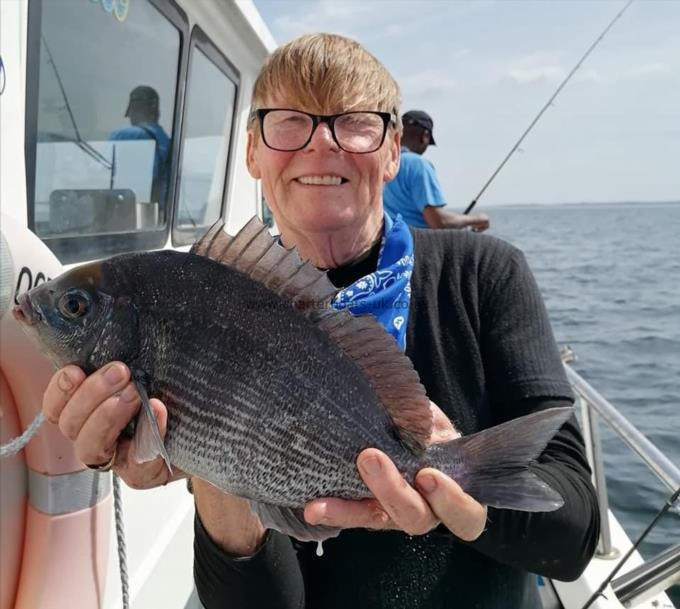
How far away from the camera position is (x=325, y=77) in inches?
70.3

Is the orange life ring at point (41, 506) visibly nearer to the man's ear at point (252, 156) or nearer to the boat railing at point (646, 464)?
the man's ear at point (252, 156)

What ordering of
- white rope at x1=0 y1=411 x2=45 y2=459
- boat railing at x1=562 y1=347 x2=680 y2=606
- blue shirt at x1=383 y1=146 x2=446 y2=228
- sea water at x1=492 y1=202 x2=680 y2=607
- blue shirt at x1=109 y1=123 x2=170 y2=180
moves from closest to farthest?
white rope at x1=0 y1=411 x2=45 y2=459 → boat railing at x1=562 y1=347 x2=680 y2=606 → blue shirt at x1=109 y1=123 x2=170 y2=180 → blue shirt at x1=383 y1=146 x2=446 y2=228 → sea water at x1=492 y1=202 x2=680 y2=607

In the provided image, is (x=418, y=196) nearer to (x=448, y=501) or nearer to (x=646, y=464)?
(x=646, y=464)

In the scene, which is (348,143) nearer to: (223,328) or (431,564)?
(223,328)

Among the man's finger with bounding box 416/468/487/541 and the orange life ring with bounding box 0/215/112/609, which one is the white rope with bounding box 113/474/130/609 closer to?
the orange life ring with bounding box 0/215/112/609

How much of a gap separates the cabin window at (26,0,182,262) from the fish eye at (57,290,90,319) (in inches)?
35.5

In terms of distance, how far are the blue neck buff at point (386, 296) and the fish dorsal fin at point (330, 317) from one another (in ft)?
1.41

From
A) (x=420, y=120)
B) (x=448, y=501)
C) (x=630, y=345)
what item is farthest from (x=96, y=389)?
(x=630, y=345)

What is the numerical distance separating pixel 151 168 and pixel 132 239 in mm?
483

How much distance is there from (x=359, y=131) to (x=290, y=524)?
3.58 feet

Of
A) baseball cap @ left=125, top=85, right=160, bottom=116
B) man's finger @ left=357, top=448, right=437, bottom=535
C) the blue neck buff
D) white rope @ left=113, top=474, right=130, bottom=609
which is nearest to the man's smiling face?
the blue neck buff

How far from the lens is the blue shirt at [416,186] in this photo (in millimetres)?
5277

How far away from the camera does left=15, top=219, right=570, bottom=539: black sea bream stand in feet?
4.17

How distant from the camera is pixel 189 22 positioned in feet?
11.6
